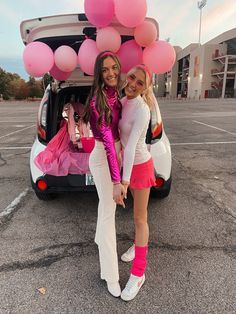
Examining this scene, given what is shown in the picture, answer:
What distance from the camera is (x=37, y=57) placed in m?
2.73

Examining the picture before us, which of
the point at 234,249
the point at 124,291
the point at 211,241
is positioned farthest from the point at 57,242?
the point at 234,249

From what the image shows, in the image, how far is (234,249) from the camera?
2658 mm

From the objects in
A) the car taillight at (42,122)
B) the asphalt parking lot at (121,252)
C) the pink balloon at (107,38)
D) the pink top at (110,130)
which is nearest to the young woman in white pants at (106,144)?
the pink top at (110,130)

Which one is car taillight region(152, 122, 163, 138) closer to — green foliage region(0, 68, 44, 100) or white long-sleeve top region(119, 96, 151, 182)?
white long-sleeve top region(119, 96, 151, 182)

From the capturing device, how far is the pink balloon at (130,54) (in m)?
2.79

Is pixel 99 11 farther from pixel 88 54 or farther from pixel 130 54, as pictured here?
pixel 130 54

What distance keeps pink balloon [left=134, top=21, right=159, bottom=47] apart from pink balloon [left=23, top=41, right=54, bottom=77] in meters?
0.87

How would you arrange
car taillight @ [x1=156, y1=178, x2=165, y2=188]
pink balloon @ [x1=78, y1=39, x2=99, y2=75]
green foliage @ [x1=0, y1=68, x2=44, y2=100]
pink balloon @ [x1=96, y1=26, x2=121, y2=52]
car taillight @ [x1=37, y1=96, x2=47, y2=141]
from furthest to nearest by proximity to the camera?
green foliage @ [x1=0, y1=68, x2=44, y2=100] → car taillight @ [x1=37, y1=96, x2=47, y2=141] → car taillight @ [x1=156, y1=178, x2=165, y2=188] → pink balloon @ [x1=78, y1=39, x2=99, y2=75] → pink balloon @ [x1=96, y1=26, x2=121, y2=52]

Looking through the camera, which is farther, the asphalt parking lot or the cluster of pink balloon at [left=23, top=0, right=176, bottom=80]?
the cluster of pink balloon at [left=23, top=0, right=176, bottom=80]

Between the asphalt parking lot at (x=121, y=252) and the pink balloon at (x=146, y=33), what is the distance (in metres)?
1.91

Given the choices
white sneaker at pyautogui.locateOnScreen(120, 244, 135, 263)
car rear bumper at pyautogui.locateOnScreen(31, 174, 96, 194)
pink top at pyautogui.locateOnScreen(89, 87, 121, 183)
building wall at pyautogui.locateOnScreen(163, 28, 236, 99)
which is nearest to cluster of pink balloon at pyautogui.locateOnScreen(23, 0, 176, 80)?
pink top at pyautogui.locateOnScreen(89, 87, 121, 183)

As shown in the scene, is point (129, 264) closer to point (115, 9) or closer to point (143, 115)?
point (143, 115)

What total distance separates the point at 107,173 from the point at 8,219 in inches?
75.8

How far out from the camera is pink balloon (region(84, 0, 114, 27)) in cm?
247
